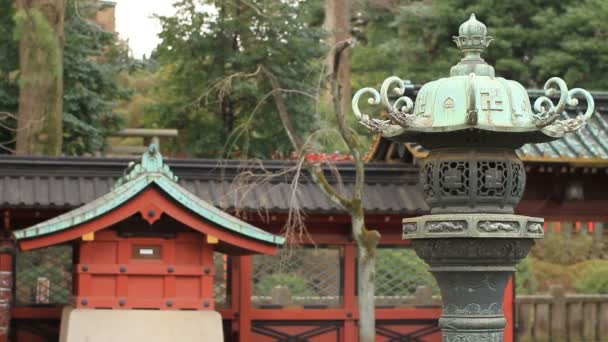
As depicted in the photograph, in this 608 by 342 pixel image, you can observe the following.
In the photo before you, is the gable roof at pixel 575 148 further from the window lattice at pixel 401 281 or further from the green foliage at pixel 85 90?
the green foliage at pixel 85 90

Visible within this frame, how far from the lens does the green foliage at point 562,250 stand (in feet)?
102

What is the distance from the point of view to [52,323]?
54.5 ft

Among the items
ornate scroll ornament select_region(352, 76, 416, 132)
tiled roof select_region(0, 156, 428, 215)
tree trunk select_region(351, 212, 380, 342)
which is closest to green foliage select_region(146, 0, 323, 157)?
tiled roof select_region(0, 156, 428, 215)

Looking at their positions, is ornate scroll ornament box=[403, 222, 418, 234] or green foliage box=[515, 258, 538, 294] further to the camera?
green foliage box=[515, 258, 538, 294]

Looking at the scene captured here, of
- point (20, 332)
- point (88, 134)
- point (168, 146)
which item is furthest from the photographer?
point (168, 146)

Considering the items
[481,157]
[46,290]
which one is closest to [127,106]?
[46,290]

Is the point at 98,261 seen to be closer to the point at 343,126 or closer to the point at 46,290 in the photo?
the point at 46,290

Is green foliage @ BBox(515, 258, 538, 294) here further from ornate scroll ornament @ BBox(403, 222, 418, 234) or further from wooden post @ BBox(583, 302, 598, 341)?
ornate scroll ornament @ BBox(403, 222, 418, 234)

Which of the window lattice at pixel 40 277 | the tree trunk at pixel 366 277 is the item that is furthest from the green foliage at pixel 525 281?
the window lattice at pixel 40 277

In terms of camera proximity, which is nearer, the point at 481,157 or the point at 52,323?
the point at 481,157

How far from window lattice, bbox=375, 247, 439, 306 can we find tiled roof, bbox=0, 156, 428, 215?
1.07 m

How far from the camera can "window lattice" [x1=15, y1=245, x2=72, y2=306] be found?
1673 centimetres

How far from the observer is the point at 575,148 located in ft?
57.5

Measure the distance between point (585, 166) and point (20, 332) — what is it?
8.22 metres
